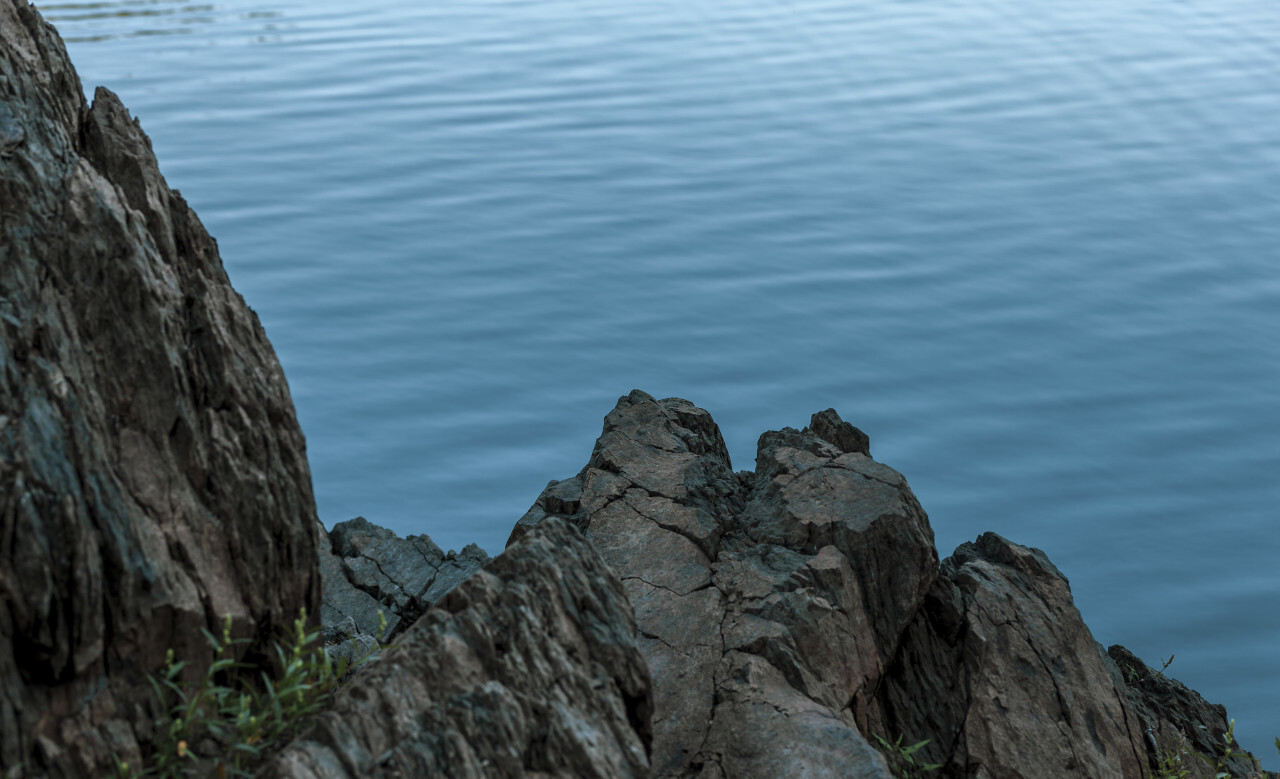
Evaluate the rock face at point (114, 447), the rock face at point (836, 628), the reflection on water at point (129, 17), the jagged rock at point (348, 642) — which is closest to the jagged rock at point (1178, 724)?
the rock face at point (836, 628)

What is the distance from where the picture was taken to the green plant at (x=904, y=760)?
5.43m

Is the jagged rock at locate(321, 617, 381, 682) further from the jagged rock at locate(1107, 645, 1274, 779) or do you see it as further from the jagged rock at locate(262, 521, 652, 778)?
the jagged rock at locate(1107, 645, 1274, 779)

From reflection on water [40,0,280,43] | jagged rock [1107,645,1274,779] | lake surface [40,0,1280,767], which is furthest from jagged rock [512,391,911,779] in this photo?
reflection on water [40,0,280,43]

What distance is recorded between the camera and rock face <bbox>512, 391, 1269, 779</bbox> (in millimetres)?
5277

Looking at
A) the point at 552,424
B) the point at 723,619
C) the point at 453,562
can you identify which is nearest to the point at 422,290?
the point at 552,424

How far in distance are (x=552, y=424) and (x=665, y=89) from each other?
1224 cm

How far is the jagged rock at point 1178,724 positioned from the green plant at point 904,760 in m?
1.37

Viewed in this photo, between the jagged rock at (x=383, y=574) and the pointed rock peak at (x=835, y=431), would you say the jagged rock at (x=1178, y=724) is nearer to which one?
the pointed rock peak at (x=835, y=431)

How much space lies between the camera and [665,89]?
22547mm

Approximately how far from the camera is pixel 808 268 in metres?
14.9

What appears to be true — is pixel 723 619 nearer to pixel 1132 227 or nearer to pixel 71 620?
pixel 71 620

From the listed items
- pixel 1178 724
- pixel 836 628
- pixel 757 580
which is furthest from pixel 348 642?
pixel 1178 724

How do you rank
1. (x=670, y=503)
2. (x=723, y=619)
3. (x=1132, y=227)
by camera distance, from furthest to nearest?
1. (x=1132, y=227)
2. (x=670, y=503)
3. (x=723, y=619)

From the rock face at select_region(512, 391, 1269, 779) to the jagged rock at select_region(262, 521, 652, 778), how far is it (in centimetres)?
95
